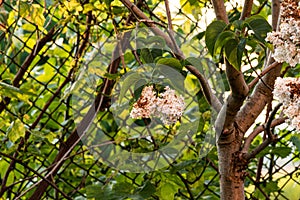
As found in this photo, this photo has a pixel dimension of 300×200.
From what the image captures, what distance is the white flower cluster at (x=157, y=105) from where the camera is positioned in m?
0.86

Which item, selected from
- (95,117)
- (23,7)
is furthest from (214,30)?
(95,117)

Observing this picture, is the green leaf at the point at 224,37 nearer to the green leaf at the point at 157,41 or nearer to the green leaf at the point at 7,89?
the green leaf at the point at 157,41

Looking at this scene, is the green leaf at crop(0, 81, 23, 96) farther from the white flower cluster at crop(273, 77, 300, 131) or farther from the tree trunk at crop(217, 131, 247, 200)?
the white flower cluster at crop(273, 77, 300, 131)

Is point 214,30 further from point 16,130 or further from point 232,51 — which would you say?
point 16,130

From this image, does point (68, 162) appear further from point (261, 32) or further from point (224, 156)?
point (261, 32)

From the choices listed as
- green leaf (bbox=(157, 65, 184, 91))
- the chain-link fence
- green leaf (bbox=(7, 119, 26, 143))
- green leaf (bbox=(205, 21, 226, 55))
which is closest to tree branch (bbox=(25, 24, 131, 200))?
the chain-link fence

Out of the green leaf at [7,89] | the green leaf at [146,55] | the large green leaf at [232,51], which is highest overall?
the green leaf at [146,55]

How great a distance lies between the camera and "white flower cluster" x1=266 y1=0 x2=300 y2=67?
0.73 m

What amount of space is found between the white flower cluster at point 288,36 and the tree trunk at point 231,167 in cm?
22

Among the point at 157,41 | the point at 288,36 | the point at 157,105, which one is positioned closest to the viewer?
the point at 288,36

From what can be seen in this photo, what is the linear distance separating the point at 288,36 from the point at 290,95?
0.24 ft

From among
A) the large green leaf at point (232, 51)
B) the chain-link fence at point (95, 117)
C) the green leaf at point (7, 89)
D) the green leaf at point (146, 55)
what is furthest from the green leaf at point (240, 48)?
the green leaf at point (7, 89)

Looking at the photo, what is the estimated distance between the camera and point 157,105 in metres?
0.87

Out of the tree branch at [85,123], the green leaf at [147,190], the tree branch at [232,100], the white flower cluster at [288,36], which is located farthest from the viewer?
the tree branch at [85,123]
